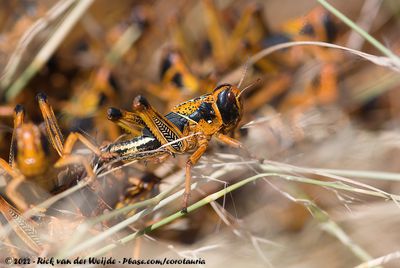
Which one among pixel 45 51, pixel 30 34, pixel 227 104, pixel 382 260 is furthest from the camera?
pixel 45 51

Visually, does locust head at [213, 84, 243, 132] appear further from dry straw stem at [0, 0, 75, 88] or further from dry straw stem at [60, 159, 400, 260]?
dry straw stem at [0, 0, 75, 88]

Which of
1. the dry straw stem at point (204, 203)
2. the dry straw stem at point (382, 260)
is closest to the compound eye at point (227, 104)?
the dry straw stem at point (204, 203)

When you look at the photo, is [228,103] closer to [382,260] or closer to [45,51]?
[382,260]

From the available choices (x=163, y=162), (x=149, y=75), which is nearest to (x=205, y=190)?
(x=163, y=162)

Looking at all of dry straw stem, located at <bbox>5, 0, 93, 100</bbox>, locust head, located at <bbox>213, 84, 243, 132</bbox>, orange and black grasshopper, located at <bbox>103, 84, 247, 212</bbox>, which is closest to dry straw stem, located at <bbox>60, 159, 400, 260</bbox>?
orange and black grasshopper, located at <bbox>103, 84, 247, 212</bbox>

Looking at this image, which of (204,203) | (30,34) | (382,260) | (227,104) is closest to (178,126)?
(227,104)
